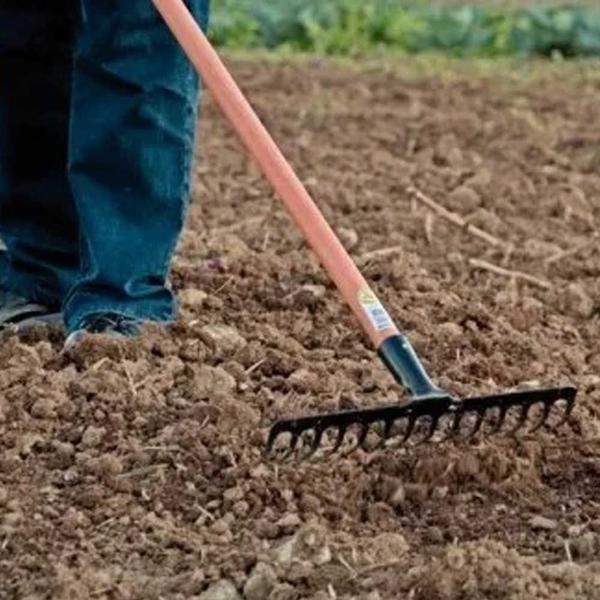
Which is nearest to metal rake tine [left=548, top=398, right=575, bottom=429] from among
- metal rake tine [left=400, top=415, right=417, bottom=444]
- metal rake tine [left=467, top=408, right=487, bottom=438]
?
metal rake tine [left=467, top=408, right=487, bottom=438]

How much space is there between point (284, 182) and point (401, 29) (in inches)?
224

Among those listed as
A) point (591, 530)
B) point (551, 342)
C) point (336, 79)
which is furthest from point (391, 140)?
point (591, 530)

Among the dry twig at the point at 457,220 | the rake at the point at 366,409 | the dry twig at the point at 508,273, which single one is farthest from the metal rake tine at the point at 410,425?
the dry twig at the point at 457,220

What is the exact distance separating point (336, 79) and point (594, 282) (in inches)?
121

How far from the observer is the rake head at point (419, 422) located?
332 cm

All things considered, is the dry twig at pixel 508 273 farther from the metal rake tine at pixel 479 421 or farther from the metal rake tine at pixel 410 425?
the metal rake tine at pixel 410 425

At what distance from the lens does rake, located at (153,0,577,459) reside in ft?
11.0

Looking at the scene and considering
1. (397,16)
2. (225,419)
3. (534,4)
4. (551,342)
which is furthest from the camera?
(534,4)

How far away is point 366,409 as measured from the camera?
3312mm

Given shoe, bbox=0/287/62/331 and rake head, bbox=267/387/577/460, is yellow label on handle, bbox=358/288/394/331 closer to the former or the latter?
rake head, bbox=267/387/577/460

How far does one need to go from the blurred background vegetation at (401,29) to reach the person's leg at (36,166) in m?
4.62

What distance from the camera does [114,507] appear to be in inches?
133

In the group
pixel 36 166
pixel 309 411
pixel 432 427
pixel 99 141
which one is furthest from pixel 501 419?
pixel 36 166

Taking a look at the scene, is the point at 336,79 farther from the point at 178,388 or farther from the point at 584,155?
the point at 178,388
